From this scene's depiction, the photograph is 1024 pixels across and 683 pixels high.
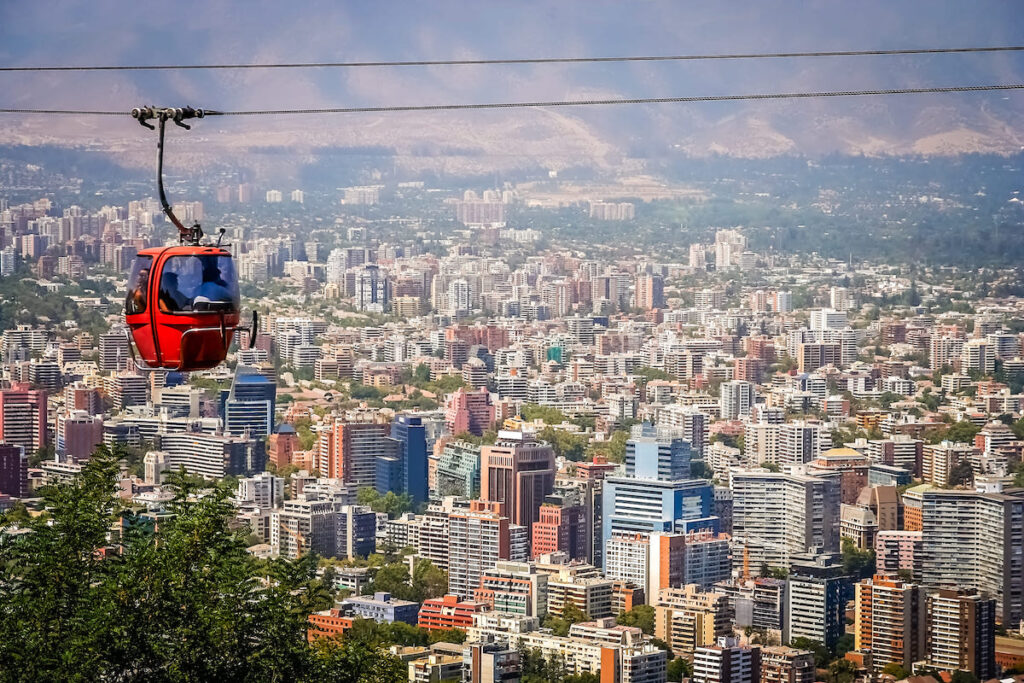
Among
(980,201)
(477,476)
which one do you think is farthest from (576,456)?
(980,201)

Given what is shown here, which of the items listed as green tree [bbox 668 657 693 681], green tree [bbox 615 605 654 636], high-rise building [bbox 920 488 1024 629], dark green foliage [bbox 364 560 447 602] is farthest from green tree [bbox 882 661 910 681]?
dark green foliage [bbox 364 560 447 602]

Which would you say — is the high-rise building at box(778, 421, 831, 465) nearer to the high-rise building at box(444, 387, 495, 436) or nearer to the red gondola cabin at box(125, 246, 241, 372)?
the high-rise building at box(444, 387, 495, 436)

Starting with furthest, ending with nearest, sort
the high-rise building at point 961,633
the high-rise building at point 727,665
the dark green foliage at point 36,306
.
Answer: the dark green foliage at point 36,306, the high-rise building at point 961,633, the high-rise building at point 727,665

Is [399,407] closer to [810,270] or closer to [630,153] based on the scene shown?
[810,270]

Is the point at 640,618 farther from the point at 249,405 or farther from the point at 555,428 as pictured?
the point at 249,405

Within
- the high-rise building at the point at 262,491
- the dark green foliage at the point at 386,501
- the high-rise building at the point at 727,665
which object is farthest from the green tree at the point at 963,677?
the high-rise building at the point at 262,491

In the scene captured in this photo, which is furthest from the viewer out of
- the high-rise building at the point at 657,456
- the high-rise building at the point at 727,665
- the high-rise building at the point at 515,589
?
the high-rise building at the point at 657,456

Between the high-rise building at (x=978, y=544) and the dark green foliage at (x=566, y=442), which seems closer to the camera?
the high-rise building at (x=978, y=544)

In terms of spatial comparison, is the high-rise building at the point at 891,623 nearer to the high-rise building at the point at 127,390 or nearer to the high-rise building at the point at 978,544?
the high-rise building at the point at 978,544
